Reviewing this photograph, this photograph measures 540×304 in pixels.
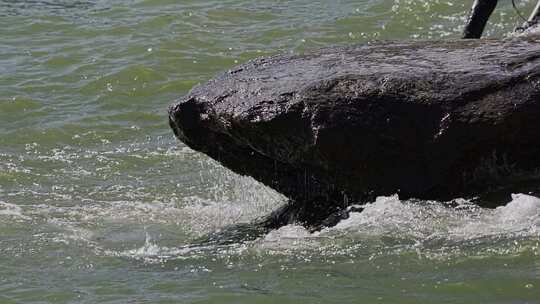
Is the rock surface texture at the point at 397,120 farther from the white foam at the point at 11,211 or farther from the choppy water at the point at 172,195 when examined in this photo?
the white foam at the point at 11,211

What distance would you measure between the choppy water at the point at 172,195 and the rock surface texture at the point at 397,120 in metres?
0.21

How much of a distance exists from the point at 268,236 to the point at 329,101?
0.88 metres

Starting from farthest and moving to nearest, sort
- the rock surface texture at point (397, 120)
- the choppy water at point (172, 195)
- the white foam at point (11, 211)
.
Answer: the white foam at point (11, 211)
the rock surface texture at point (397, 120)
the choppy water at point (172, 195)

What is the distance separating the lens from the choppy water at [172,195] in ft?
17.9

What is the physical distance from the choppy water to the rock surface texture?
210 mm

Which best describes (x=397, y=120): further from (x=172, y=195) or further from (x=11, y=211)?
A: (x=11, y=211)

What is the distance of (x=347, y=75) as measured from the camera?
21.0 ft

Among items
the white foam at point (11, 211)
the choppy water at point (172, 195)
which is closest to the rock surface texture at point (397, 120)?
the choppy water at point (172, 195)

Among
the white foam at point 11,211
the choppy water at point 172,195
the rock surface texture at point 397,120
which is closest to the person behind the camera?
the choppy water at point 172,195

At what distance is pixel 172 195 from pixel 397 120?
261 cm

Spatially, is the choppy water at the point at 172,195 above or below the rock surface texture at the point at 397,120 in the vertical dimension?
below

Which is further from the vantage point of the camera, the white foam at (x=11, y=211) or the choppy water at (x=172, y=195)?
the white foam at (x=11, y=211)

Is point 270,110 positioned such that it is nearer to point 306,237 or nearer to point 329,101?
point 329,101

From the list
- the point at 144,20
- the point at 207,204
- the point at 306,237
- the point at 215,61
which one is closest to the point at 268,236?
the point at 306,237
